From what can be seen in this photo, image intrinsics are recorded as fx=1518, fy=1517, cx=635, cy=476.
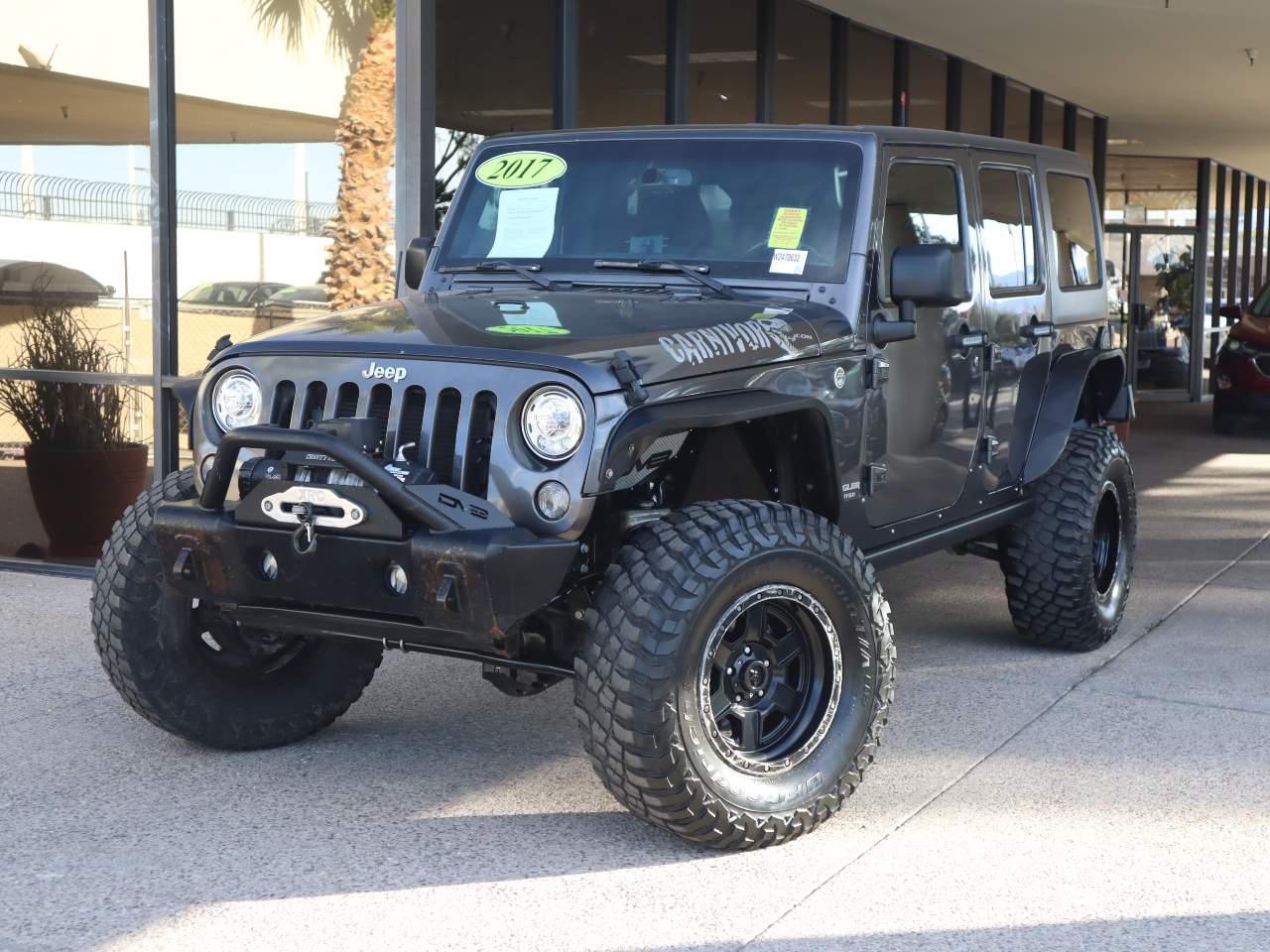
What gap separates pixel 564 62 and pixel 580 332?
501 centimetres

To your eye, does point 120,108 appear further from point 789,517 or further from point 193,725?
point 789,517

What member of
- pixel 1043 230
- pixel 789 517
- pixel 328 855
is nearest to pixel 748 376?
pixel 789 517

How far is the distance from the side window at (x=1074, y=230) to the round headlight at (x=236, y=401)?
3.34m

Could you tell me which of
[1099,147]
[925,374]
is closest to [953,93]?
[1099,147]

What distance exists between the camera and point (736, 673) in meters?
3.92

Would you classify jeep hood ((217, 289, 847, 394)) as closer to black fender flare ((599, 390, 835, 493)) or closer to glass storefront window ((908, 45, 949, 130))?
black fender flare ((599, 390, 835, 493))

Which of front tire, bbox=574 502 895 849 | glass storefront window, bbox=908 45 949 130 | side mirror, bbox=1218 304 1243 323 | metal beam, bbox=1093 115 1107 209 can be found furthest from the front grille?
metal beam, bbox=1093 115 1107 209

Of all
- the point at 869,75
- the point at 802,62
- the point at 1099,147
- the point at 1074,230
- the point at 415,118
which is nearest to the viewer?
the point at 1074,230

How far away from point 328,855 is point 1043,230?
3.64m

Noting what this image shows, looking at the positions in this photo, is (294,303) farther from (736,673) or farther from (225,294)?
(736,673)

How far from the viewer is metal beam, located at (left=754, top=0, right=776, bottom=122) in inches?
411

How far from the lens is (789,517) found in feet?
12.8

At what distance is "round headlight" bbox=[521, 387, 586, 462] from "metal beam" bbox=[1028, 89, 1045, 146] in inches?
508

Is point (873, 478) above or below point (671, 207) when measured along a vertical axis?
below
